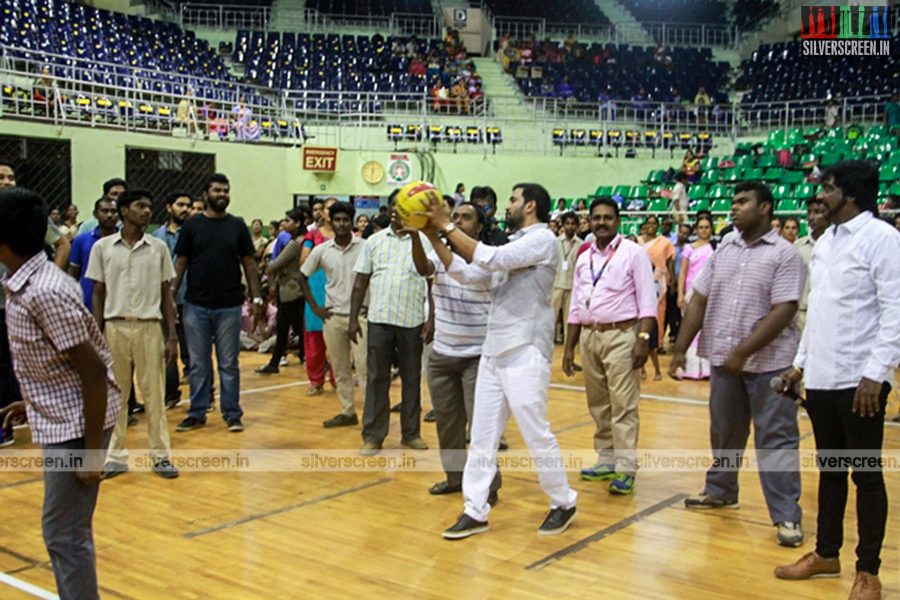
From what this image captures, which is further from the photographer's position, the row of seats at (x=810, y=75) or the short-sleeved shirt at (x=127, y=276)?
the row of seats at (x=810, y=75)

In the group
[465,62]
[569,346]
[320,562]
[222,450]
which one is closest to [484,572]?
[320,562]

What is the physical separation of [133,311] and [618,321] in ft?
9.80

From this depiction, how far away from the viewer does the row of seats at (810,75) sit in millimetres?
21734

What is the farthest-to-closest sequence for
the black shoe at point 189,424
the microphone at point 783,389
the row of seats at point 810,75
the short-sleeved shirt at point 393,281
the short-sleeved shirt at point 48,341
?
the row of seats at point 810,75
the black shoe at point 189,424
the short-sleeved shirt at point 393,281
the microphone at point 783,389
the short-sleeved shirt at point 48,341

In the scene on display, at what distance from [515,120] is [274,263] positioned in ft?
41.7

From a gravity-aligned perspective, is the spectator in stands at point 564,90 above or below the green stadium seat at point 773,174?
above

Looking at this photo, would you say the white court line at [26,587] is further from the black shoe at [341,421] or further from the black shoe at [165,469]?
the black shoe at [341,421]

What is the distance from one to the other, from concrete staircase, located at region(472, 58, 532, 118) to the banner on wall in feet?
13.3

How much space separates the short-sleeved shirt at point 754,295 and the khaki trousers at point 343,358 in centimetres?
316

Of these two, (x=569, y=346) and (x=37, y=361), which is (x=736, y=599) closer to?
(x=569, y=346)

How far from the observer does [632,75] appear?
25.6 metres

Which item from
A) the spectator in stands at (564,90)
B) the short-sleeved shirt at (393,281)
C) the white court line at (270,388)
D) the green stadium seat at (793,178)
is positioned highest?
the spectator in stands at (564,90)

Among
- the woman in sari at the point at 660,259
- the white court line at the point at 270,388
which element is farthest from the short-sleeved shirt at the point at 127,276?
the woman in sari at the point at 660,259

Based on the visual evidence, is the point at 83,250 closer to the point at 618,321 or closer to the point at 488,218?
the point at 488,218
